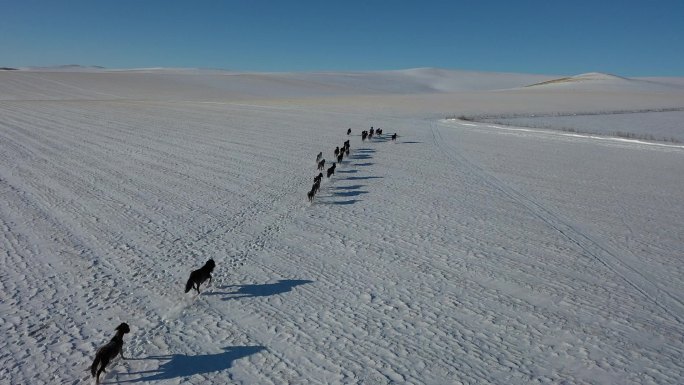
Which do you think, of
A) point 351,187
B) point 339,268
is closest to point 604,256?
point 339,268

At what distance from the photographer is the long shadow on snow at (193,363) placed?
17.0 ft

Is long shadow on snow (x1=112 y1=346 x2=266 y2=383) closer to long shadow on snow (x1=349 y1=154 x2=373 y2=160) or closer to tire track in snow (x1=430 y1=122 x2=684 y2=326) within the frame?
tire track in snow (x1=430 y1=122 x2=684 y2=326)

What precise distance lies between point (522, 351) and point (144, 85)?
74345 mm

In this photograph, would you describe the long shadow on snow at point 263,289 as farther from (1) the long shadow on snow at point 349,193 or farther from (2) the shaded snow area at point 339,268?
(1) the long shadow on snow at point 349,193

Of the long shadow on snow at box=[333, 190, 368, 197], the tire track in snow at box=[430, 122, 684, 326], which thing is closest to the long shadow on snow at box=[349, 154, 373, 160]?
the tire track in snow at box=[430, 122, 684, 326]

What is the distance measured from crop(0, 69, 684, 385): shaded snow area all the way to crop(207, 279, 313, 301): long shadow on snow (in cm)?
4

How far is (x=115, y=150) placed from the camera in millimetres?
18422

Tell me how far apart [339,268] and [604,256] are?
488cm

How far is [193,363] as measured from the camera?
540 cm

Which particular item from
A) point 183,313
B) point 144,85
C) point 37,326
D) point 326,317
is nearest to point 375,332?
point 326,317

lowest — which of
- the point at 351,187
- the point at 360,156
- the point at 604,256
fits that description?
the point at 604,256

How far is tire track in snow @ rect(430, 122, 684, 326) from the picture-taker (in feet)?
23.4

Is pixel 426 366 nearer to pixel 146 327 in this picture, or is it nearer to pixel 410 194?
pixel 146 327

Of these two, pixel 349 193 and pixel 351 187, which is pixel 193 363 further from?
pixel 351 187
